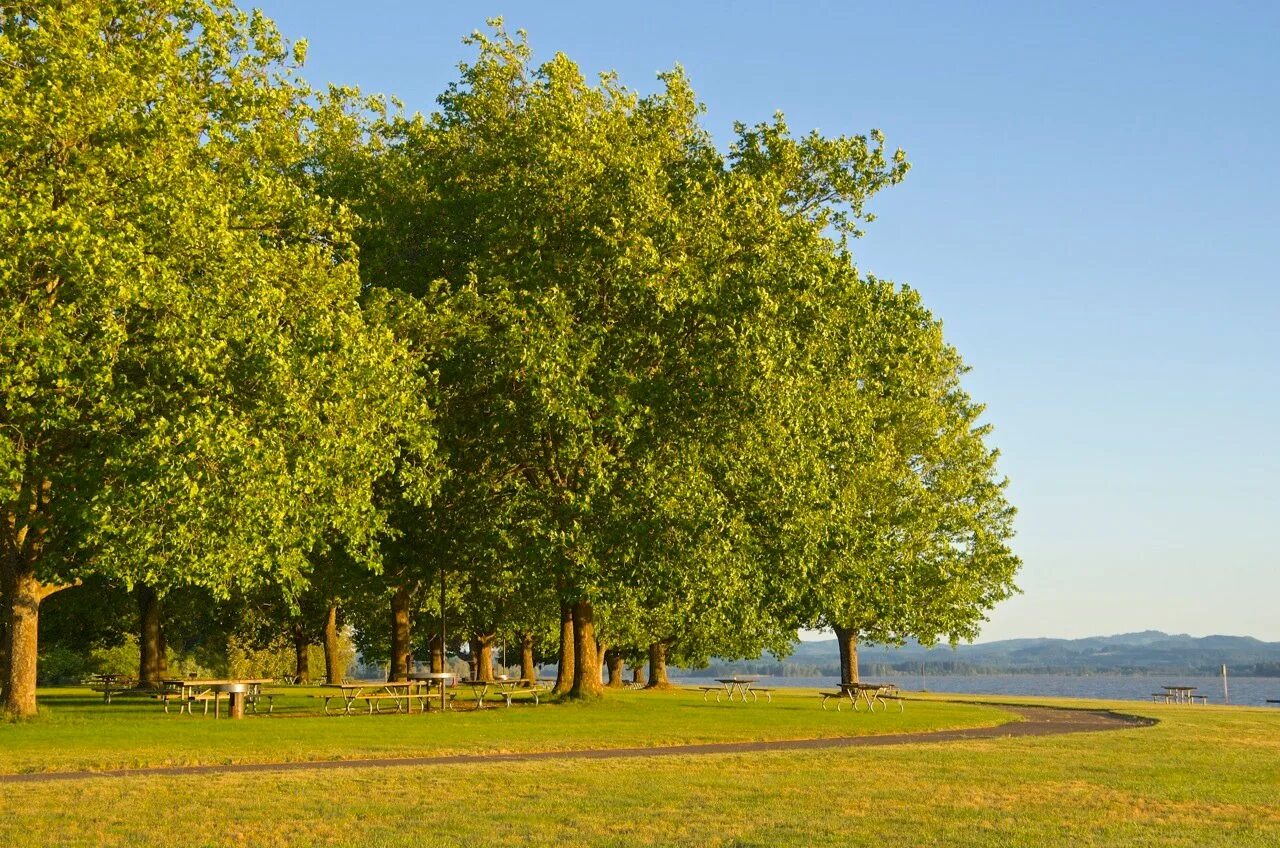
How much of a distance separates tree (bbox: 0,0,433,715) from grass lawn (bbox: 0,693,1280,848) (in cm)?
473

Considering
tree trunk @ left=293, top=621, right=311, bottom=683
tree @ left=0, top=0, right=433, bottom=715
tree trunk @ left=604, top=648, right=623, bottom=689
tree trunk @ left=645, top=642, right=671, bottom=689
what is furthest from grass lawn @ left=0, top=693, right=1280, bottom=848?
tree trunk @ left=604, top=648, right=623, bottom=689

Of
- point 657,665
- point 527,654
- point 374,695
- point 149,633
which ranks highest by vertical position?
point 149,633

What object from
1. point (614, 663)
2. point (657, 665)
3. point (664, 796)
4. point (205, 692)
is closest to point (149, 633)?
point (205, 692)

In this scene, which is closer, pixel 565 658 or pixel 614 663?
pixel 565 658

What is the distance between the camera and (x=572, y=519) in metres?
36.1

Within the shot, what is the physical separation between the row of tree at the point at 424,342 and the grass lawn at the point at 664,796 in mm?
5902

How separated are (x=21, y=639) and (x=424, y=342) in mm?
12548

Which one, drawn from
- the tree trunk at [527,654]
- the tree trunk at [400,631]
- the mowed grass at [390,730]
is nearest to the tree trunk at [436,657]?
the tree trunk at [400,631]

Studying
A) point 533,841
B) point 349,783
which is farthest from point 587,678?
point 533,841

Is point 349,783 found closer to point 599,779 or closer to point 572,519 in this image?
point 599,779

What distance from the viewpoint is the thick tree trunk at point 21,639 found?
30.7 metres

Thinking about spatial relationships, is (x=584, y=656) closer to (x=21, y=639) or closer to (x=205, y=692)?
(x=205, y=692)

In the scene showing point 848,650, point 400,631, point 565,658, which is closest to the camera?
point 565,658

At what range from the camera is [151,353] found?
2788 centimetres
